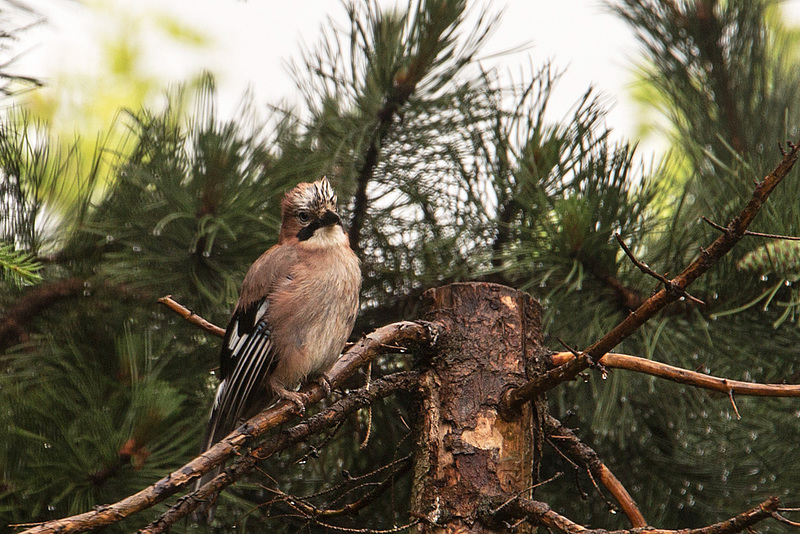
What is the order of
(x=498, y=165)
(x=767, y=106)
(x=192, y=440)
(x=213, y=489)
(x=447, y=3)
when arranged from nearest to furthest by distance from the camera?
(x=213, y=489), (x=192, y=440), (x=447, y=3), (x=498, y=165), (x=767, y=106)

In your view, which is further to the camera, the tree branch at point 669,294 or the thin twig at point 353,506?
the thin twig at point 353,506

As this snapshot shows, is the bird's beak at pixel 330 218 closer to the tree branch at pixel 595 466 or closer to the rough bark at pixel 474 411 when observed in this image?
the rough bark at pixel 474 411

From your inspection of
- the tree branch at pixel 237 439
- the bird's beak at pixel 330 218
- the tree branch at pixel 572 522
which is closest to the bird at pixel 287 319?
the bird's beak at pixel 330 218

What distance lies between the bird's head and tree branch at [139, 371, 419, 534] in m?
0.91

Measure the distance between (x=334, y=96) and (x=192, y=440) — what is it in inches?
59.7

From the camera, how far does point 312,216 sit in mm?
3408

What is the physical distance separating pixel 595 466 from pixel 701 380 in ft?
1.72

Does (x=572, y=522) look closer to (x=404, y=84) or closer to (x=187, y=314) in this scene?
(x=187, y=314)

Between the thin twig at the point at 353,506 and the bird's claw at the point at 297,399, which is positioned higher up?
the bird's claw at the point at 297,399

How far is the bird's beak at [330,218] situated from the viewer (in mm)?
3332

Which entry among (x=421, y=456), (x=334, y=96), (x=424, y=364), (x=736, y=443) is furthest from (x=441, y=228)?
(x=736, y=443)

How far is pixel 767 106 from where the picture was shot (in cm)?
390

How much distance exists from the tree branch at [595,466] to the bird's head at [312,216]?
47.1 inches

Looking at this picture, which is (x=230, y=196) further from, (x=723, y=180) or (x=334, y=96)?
(x=723, y=180)
